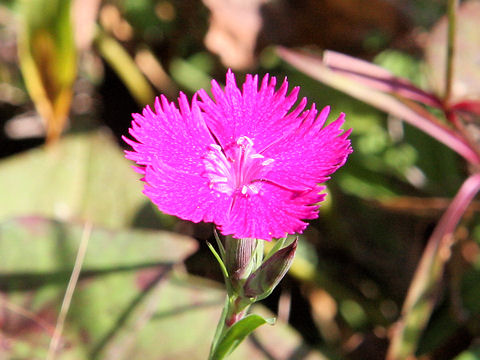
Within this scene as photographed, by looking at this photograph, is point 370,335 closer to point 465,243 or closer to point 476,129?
point 465,243

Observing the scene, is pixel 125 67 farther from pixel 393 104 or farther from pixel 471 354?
pixel 471 354

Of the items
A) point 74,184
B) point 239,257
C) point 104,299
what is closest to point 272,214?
point 239,257

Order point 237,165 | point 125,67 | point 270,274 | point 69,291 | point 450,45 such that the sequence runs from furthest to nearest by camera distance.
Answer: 1. point 125,67
2. point 450,45
3. point 69,291
4. point 237,165
5. point 270,274

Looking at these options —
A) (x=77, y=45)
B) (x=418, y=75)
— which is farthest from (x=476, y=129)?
(x=77, y=45)

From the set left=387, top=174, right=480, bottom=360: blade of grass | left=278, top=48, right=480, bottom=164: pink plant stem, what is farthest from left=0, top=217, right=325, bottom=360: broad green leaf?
left=278, top=48, right=480, bottom=164: pink plant stem

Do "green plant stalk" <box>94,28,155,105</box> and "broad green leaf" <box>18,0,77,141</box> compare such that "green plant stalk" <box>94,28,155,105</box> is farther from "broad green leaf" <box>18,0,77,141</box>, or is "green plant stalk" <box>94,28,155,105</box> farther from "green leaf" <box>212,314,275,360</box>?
"green leaf" <box>212,314,275,360</box>

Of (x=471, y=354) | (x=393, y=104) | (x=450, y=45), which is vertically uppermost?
(x=450, y=45)
